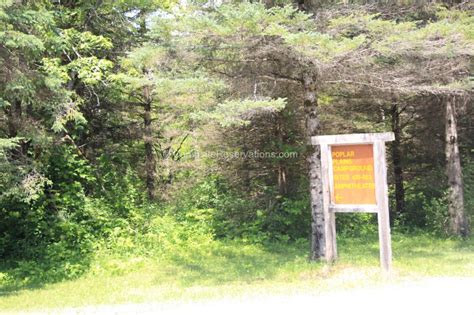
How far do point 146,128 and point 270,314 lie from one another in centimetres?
1416

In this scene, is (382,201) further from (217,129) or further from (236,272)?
(217,129)

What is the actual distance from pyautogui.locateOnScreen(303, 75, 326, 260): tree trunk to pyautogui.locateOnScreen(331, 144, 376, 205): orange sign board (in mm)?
1431

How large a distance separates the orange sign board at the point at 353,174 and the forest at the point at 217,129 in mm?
1490

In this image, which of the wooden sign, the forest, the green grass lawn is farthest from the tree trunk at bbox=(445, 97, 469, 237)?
the wooden sign

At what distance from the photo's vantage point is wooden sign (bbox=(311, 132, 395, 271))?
344 inches

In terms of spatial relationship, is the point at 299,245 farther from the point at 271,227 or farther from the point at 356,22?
the point at 356,22

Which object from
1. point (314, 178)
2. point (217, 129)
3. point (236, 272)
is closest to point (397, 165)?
point (217, 129)

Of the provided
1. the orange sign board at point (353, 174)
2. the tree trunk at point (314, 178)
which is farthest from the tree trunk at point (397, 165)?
the orange sign board at point (353, 174)

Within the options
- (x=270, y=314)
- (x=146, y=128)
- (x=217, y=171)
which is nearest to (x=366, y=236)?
(x=217, y=171)

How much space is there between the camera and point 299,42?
895 cm

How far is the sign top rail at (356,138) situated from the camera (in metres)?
8.74

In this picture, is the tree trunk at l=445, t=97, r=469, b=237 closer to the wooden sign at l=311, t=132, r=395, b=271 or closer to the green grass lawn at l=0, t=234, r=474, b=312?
the green grass lawn at l=0, t=234, r=474, b=312

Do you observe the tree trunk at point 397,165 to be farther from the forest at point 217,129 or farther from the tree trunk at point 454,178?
the tree trunk at point 454,178

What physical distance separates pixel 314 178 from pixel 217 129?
5.76m
